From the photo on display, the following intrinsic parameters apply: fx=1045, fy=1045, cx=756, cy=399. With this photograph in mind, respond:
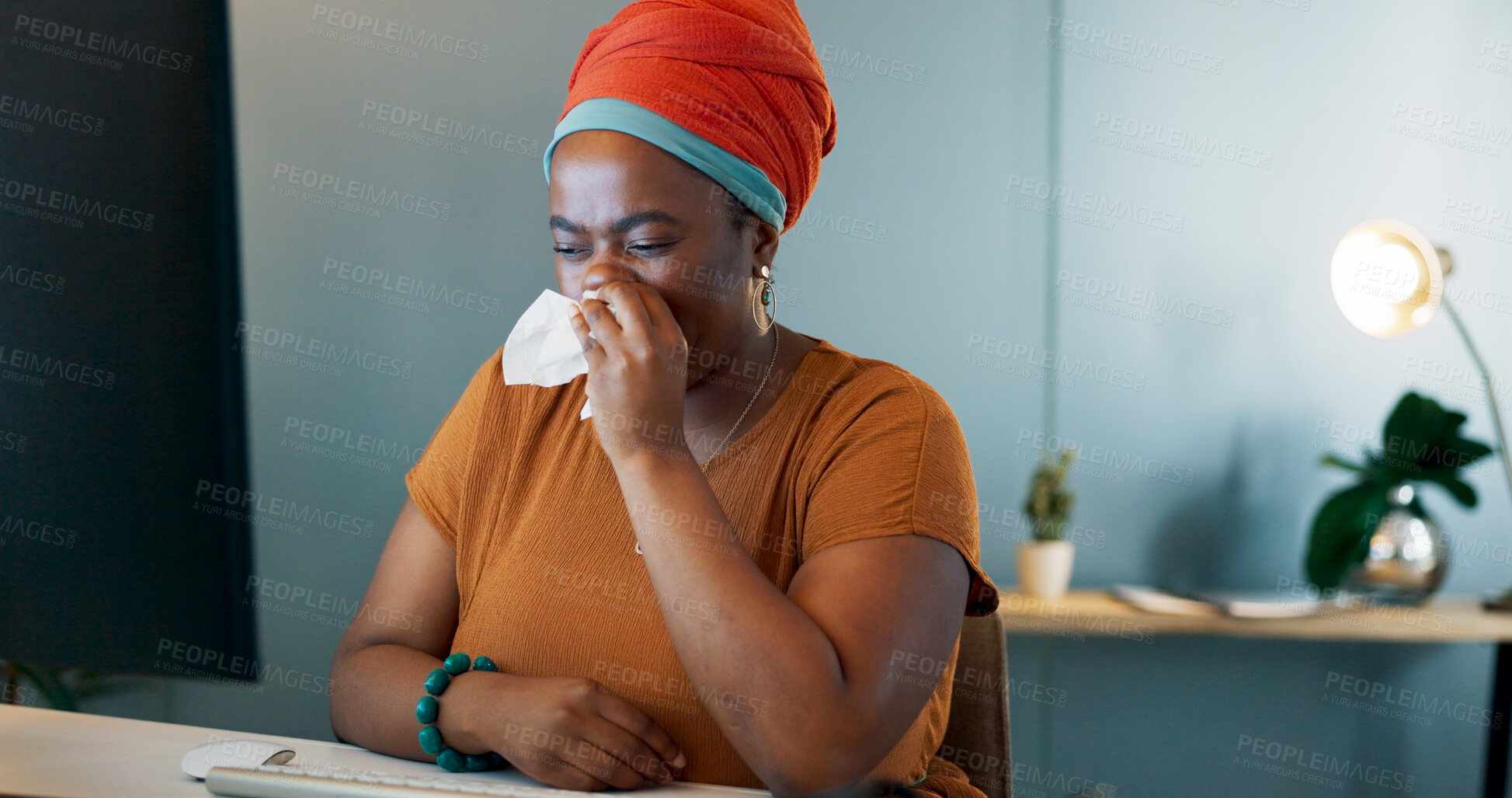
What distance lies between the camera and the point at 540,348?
4.27ft

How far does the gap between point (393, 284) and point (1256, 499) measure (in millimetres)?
2395

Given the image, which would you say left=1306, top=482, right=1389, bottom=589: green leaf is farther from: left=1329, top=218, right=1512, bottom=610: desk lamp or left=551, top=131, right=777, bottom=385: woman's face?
left=551, top=131, right=777, bottom=385: woman's face

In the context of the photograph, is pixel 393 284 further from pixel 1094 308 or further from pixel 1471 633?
pixel 1471 633

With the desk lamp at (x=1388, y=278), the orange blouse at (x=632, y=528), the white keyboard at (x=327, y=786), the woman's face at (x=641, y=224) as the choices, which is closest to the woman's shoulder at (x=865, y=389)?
the orange blouse at (x=632, y=528)

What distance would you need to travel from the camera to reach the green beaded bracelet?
1143mm

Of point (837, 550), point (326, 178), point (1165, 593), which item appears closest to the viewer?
point (837, 550)

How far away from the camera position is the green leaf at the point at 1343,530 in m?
2.68

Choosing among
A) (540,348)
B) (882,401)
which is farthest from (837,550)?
(540,348)

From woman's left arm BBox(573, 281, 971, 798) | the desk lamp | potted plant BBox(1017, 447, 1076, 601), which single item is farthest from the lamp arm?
woman's left arm BBox(573, 281, 971, 798)

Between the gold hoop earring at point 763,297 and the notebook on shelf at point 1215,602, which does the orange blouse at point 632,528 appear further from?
the notebook on shelf at point 1215,602

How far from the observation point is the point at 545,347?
130 centimetres

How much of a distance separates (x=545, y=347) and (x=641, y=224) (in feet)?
0.67

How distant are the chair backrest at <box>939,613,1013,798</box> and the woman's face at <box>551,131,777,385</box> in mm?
601

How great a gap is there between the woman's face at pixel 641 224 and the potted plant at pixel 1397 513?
2.14 meters
